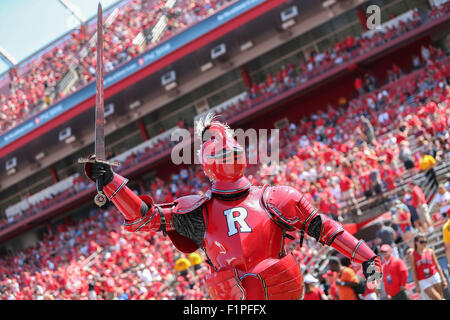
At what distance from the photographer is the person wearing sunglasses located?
6020 millimetres

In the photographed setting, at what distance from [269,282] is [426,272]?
3544mm

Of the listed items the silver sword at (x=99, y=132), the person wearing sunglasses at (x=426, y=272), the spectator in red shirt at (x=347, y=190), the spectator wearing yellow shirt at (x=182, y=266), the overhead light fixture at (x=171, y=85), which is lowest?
the person wearing sunglasses at (x=426, y=272)

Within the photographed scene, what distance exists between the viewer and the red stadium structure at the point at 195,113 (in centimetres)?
1160

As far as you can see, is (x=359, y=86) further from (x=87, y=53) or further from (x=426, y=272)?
(x=426, y=272)

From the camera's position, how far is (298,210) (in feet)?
11.1

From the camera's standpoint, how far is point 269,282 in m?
3.12

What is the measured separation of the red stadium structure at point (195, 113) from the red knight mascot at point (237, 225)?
733cm

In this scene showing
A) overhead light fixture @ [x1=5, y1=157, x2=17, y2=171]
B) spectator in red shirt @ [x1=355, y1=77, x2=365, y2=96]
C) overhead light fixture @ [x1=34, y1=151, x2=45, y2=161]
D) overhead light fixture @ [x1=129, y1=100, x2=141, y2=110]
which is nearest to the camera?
spectator in red shirt @ [x1=355, y1=77, x2=365, y2=96]

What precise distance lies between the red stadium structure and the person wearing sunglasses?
14.4 ft

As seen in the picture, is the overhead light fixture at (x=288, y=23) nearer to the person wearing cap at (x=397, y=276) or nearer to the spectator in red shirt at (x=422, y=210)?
the spectator in red shirt at (x=422, y=210)

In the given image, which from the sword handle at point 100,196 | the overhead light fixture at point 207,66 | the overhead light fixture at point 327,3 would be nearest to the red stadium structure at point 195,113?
the overhead light fixture at point 207,66

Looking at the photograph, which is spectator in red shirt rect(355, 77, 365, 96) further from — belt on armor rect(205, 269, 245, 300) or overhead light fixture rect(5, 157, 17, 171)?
belt on armor rect(205, 269, 245, 300)

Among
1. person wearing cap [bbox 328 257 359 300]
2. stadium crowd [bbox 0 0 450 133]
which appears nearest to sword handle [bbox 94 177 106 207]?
person wearing cap [bbox 328 257 359 300]
